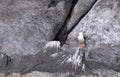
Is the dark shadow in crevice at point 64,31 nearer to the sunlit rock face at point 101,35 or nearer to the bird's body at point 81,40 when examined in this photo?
the sunlit rock face at point 101,35

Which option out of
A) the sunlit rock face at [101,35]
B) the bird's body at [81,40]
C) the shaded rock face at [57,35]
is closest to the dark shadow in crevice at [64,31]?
the shaded rock face at [57,35]

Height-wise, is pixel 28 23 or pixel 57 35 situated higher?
pixel 28 23

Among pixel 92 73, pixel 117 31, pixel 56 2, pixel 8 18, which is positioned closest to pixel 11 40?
pixel 8 18

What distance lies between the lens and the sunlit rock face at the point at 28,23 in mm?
3934

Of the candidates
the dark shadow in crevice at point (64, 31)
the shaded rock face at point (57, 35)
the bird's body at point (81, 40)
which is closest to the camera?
the shaded rock face at point (57, 35)

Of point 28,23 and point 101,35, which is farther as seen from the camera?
point 28,23

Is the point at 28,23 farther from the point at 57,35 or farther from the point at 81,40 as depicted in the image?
the point at 81,40

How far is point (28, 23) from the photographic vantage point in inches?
160

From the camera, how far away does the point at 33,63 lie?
12.1 feet

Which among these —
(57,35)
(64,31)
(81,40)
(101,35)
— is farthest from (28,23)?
(101,35)

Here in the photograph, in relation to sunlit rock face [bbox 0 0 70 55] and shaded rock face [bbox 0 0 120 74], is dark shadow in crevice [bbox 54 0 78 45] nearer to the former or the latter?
shaded rock face [bbox 0 0 120 74]

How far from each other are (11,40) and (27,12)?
52cm

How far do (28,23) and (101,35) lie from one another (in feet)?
3.71

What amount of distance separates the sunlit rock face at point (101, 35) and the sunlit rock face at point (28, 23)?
1.19 ft
